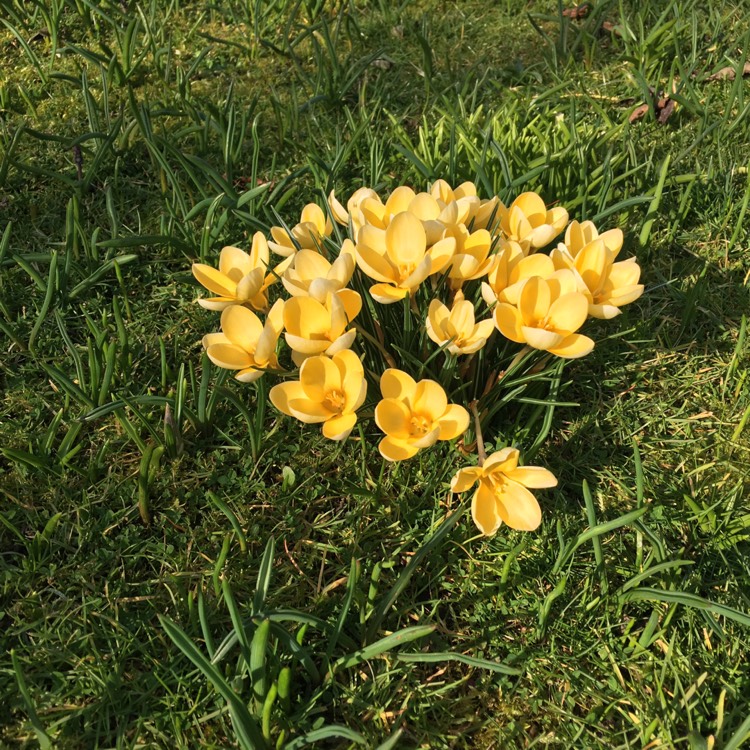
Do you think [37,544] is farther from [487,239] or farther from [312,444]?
[487,239]

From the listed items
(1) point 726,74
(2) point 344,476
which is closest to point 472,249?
(2) point 344,476

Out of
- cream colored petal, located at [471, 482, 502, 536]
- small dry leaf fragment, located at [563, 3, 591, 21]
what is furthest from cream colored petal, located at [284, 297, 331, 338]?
small dry leaf fragment, located at [563, 3, 591, 21]

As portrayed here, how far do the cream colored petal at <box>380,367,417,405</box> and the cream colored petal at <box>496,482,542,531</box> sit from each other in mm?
257

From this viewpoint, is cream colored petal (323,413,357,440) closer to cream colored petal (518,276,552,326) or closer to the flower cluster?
the flower cluster

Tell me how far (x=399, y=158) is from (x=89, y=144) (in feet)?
3.57

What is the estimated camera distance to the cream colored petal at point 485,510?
129 centimetres

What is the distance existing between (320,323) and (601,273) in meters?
0.59

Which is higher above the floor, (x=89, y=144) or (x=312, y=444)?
(x=89, y=144)

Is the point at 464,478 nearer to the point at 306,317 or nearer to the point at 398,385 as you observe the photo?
the point at 398,385

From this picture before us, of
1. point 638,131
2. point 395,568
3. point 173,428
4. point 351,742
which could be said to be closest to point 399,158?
point 638,131

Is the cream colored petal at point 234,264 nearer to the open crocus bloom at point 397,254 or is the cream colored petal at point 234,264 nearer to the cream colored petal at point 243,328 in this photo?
the cream colored petal at point 243,328

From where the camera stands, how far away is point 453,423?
1344 mm

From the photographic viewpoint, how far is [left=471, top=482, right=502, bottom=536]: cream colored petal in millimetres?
1294

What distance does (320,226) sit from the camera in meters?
1.66
